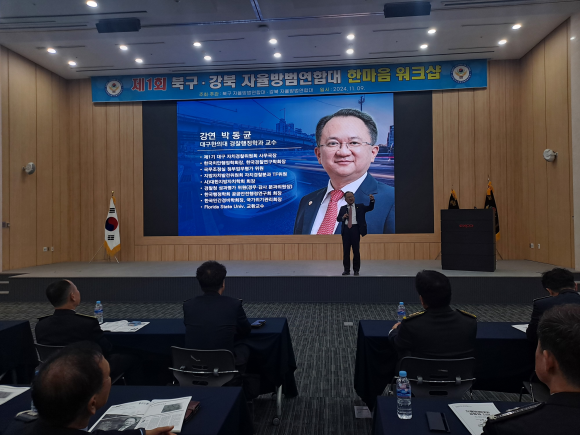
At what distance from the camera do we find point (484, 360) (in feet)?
7.57

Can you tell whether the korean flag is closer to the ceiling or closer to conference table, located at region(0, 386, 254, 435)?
the ceiling

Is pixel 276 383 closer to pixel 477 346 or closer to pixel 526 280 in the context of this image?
pixel 477 346

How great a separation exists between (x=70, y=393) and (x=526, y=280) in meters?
6.15

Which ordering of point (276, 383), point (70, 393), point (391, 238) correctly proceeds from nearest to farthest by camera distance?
1. point (70, 393)
2. point (276, 383)
3. point (391, 238)

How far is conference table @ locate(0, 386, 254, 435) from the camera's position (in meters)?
1.33

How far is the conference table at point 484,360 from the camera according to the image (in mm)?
2287

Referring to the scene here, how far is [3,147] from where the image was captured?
7086mm

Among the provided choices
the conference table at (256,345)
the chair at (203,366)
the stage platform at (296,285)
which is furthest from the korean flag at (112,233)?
the chair at (203,366)

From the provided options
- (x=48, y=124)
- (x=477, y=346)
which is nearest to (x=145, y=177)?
(x=48, y=124)

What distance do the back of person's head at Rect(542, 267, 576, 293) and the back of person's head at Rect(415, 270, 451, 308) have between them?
2.99 ft

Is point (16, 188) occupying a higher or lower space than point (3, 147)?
lower

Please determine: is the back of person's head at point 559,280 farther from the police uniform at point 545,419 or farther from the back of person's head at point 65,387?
the back of person's head at point 65,387

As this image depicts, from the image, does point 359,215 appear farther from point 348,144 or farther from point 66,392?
point 66,392

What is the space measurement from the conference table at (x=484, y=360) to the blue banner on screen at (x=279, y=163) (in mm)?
5917
